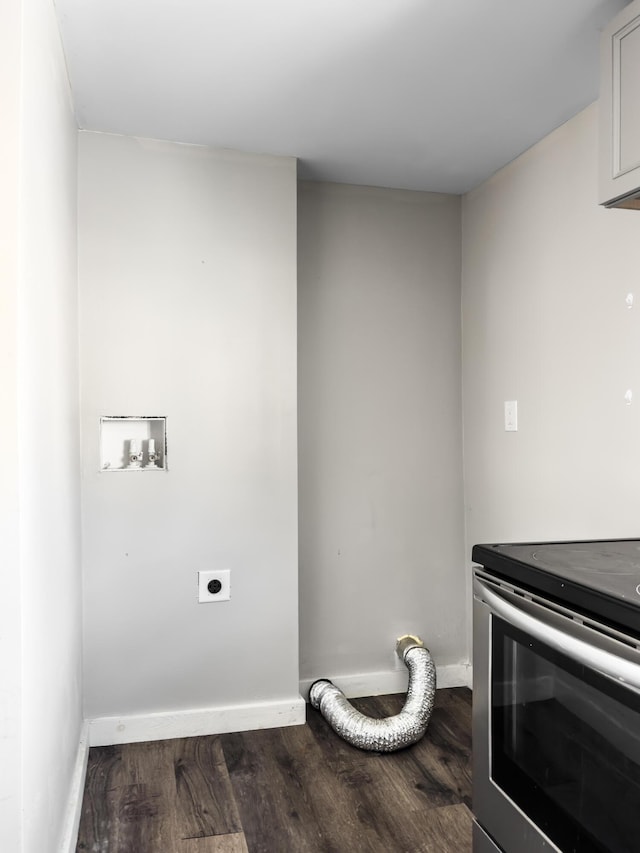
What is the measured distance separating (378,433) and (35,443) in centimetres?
168

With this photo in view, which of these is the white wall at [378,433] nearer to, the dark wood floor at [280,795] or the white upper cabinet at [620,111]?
the dark wood floor at [280,795]

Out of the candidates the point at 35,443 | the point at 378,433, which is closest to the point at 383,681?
the point at 378,433

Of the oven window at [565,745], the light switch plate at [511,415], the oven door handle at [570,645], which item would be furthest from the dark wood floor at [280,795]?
the light switch plate at [511,415]

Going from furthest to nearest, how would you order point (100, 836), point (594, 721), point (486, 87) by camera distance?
point (486, 87), point (100, 836), point (594, 721)

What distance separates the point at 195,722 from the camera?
2.41 m

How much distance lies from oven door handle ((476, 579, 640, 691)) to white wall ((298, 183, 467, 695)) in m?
1.39

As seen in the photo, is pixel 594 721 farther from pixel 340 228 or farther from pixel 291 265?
pixel 340 228

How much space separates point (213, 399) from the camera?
2447mm

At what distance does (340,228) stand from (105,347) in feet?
3.45

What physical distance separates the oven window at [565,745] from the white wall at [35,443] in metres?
0.87

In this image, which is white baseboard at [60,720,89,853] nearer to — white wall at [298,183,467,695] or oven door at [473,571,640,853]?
white wall at [298,183,467,695]

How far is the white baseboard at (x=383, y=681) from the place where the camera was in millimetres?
2748

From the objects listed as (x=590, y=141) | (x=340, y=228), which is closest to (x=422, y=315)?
(x=340, y=228)

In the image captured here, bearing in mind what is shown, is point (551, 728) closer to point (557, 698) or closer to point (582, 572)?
point (557, 698)
